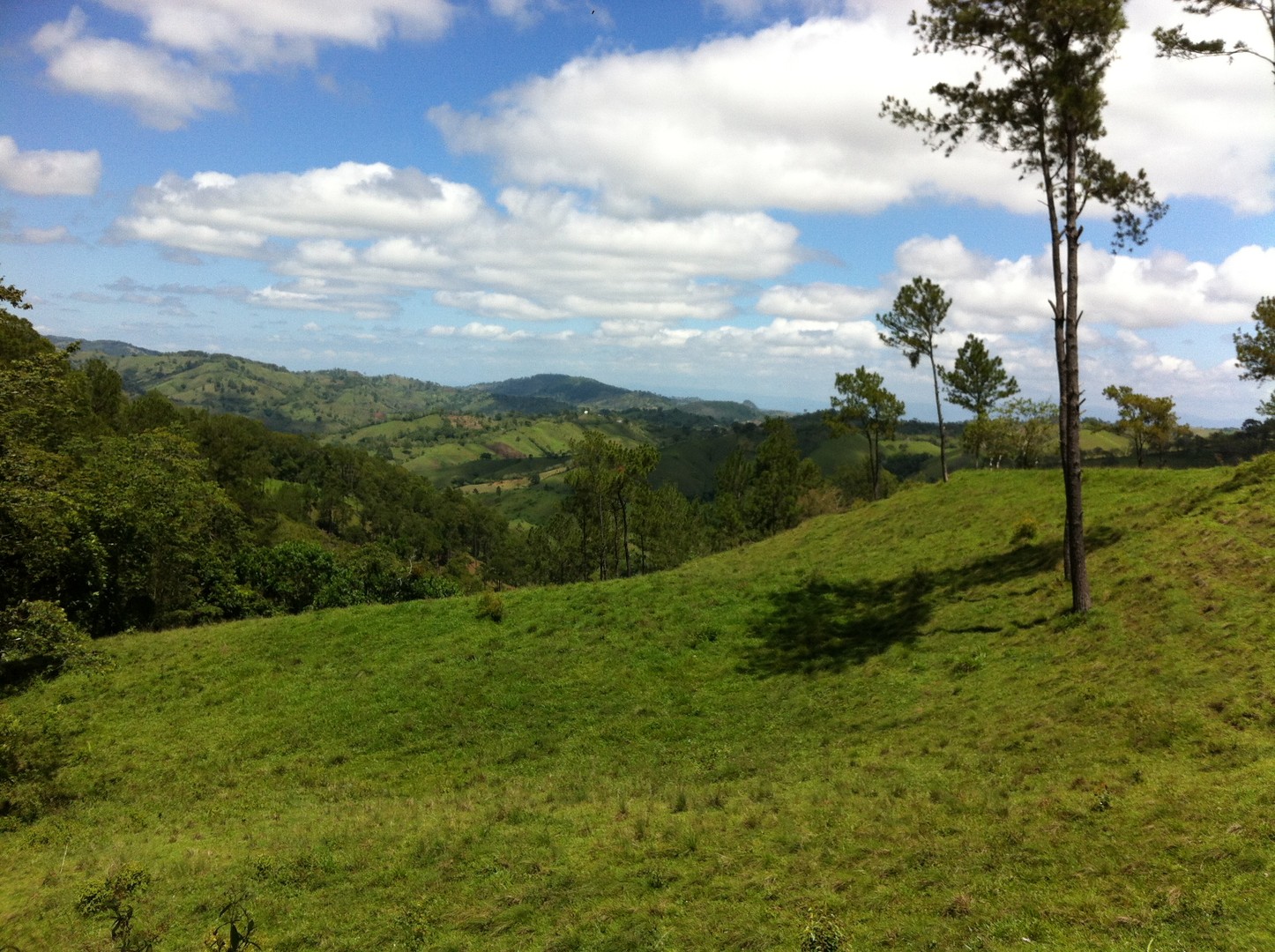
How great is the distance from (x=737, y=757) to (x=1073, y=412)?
17.0 meters

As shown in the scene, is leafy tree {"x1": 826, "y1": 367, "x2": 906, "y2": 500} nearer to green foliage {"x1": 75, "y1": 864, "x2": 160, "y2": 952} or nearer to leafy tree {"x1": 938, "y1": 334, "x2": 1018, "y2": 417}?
leafy tree {"x1": 938, "y1": 334, "x2": 1018, "y2": 417}

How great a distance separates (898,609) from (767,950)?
65.9 ft

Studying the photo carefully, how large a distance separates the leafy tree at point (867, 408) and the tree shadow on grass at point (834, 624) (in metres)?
31.0

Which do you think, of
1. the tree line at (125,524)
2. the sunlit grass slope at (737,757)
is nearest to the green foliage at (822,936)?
the sunlit grass slope at (737,757)

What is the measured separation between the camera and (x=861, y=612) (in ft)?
95.3

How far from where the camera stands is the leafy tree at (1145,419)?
213 ft

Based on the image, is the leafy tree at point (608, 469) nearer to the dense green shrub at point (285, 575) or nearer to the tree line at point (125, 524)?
the tree line at point (125, 524)

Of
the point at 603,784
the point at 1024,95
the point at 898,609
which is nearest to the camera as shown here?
the point at 603,784

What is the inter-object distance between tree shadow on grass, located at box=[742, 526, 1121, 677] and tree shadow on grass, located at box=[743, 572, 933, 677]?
0.04 meters

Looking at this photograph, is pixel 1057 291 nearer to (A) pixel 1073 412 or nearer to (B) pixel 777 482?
(A) pixel 1073 412

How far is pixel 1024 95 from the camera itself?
2409 cm

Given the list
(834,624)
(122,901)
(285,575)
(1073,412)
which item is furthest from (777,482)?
(122,901)

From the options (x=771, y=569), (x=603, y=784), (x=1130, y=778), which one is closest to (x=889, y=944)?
(x=1130, y=778)

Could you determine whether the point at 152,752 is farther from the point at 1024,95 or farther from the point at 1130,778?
the point at 1024,95
